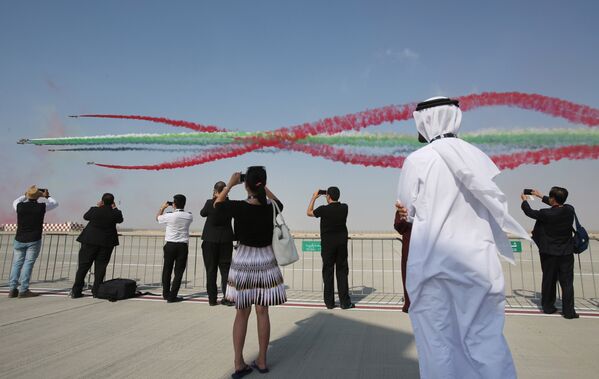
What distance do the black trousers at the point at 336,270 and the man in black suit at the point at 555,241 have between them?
118 inches

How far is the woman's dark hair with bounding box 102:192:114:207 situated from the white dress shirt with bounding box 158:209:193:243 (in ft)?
3.80

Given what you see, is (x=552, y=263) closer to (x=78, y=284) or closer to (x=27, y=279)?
(x=78, y=284)

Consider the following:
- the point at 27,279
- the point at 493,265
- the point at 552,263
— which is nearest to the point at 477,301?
the point at 493,265

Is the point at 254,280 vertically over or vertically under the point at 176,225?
under

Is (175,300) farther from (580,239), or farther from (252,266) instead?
(580,239)

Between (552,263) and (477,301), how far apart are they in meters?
4.84

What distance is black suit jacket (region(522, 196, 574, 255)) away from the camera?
5.80m

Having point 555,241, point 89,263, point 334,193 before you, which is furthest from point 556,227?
point 89,263

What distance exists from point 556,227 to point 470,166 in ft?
15.4

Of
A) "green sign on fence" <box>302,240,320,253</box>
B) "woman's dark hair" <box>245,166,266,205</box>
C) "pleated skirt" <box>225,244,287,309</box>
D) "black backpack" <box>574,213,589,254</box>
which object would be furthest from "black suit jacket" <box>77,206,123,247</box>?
"black backpack" <box>574,213,589,254</box>

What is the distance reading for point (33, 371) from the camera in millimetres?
3521

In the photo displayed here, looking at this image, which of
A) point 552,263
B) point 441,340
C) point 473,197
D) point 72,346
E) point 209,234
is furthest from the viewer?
point 209,234

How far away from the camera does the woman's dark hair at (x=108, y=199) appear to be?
714cm

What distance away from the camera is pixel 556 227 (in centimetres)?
583
